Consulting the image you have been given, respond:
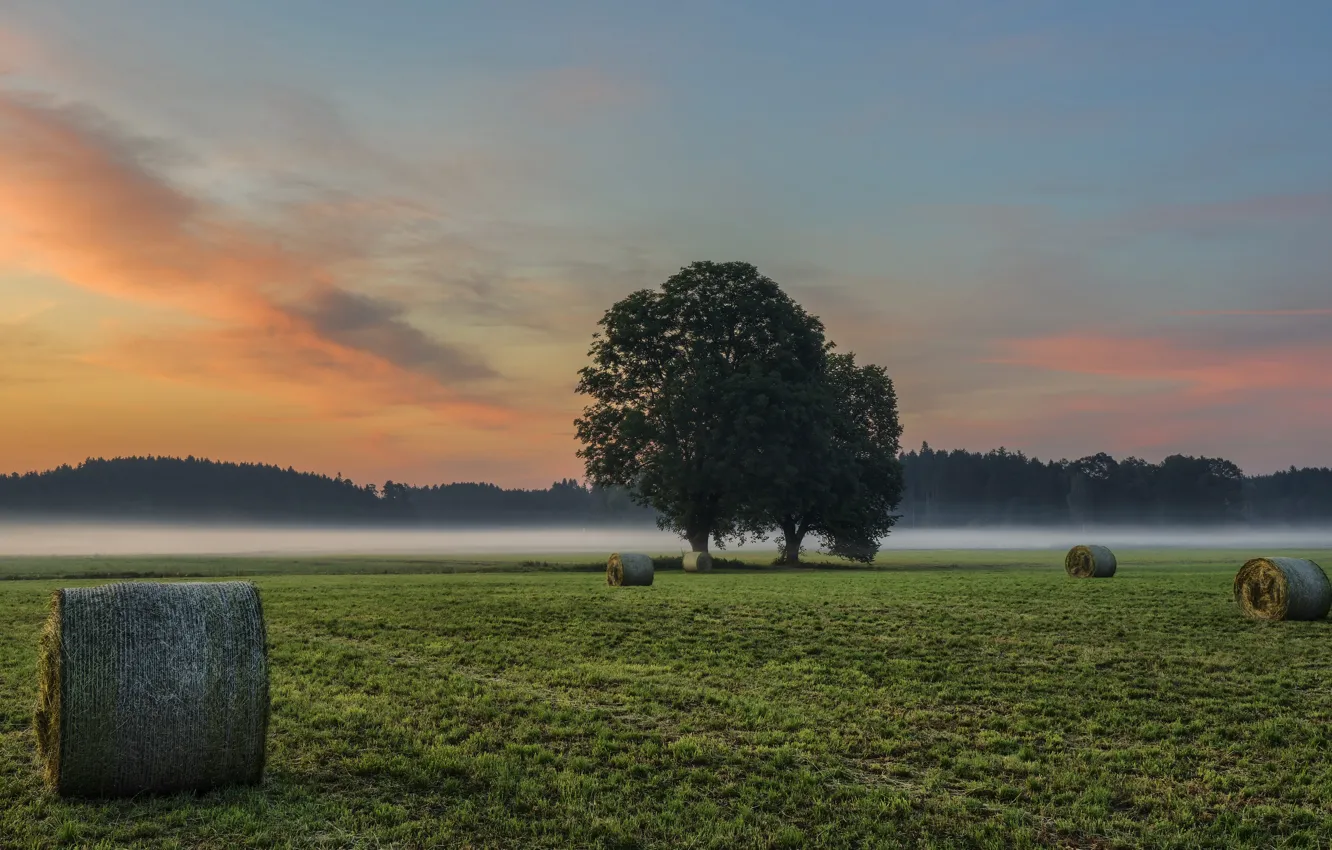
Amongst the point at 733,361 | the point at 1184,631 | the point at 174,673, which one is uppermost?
the point at 733,361

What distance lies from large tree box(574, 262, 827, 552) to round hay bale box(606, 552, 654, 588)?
19.2 m

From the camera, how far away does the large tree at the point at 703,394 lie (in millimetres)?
59469

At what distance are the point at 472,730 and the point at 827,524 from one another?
54.6 m

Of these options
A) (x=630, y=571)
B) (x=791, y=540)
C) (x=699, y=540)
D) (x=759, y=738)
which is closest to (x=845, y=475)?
(x=791, y=540)

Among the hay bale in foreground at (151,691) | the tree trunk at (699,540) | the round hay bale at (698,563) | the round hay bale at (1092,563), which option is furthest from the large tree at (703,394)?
the hay bale in foreground at (151,691)

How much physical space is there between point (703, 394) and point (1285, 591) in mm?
38386

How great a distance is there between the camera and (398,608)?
28.9 metres

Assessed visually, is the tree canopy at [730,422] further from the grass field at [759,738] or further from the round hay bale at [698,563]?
the grass field at [759,738]

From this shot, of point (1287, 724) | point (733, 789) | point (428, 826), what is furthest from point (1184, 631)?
point (428, 826)

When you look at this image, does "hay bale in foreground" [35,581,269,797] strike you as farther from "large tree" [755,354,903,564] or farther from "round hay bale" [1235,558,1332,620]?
"large tree" [755,354,903,564]

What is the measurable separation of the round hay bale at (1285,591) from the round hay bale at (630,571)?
20.9 meters

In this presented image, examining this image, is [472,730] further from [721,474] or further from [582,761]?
[721,474]

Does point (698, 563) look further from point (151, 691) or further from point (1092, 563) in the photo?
point (151, 691)

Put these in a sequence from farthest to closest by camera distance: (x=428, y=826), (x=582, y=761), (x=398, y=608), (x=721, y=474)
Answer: (x=721, y=474) < (x=398, y=608) < (x=582, y=761) < (x=428, y=826)
